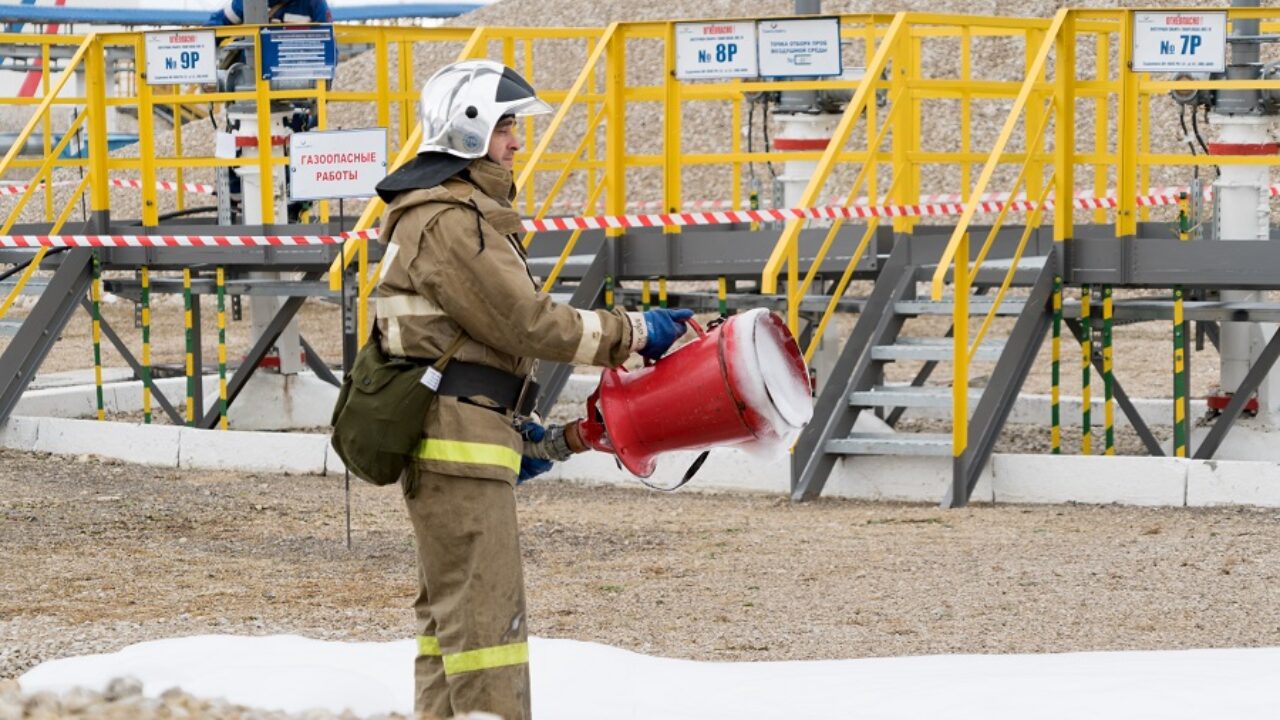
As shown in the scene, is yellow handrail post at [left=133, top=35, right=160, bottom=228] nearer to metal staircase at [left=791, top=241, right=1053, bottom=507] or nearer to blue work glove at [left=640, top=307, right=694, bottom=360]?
metal staircase at [left=791, top=241, right=1053, bottom=507]

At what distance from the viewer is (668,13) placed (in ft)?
113

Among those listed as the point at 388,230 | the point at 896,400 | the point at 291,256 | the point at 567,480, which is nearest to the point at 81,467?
the point at 291,256

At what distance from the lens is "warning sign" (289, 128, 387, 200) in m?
11.9

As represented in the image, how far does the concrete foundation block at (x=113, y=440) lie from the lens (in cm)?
1298

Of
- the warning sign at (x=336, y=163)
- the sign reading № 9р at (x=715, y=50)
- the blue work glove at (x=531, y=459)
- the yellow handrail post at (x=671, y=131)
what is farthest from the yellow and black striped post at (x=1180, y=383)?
the blue work glove at (x=531, y=459)

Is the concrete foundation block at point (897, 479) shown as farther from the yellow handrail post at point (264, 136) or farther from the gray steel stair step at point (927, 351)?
the yellow handrail post at point (264, 136)

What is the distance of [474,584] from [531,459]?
0.51 m

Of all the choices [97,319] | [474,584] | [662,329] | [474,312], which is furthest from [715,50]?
[474,584]

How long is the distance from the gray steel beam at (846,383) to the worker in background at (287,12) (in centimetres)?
482

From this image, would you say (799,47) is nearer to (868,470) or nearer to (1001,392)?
(1001,392)

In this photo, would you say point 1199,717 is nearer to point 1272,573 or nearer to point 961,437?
point 1272,573

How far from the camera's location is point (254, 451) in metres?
12.7

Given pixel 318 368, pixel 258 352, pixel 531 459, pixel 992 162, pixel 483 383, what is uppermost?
pixel 992 162

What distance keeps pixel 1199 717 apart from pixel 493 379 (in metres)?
1.98
